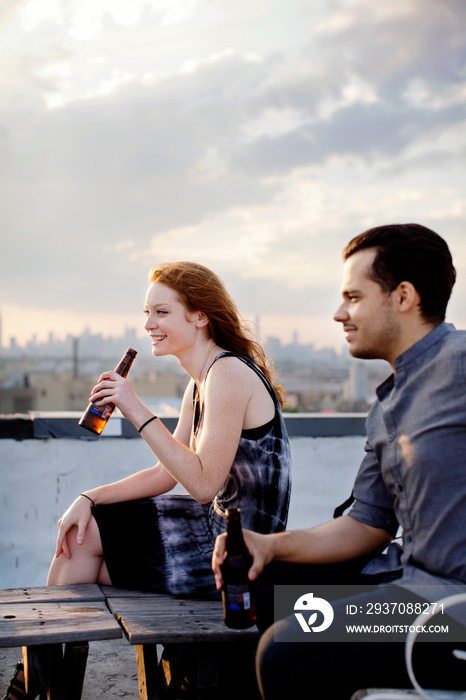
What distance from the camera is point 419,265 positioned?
1518 millimetres

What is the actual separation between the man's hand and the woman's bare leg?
872 millimetres

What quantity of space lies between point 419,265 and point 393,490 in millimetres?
565

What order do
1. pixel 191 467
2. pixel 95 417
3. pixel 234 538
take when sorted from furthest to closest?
pixel 95 417 < pixel 191 467 < pixel 234 538

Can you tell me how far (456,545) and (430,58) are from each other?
20867 mm

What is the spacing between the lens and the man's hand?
54.8 inches

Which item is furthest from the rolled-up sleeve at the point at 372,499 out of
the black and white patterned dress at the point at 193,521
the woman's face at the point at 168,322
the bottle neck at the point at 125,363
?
the bottle neck at the point at 125,363

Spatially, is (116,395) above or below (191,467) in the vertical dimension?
above

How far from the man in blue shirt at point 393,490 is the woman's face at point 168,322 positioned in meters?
0.82

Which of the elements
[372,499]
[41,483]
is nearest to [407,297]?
[372,499]

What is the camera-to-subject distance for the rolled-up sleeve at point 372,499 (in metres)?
1.68

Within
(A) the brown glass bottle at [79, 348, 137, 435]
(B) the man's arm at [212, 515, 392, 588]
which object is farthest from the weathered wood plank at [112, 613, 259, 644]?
(A) the brown glass bottle at [79, 348, 137, 435]

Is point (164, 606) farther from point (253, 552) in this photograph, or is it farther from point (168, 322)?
point (168, 322)

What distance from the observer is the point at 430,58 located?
19.0m

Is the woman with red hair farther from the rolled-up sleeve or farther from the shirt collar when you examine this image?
the shirt collar
